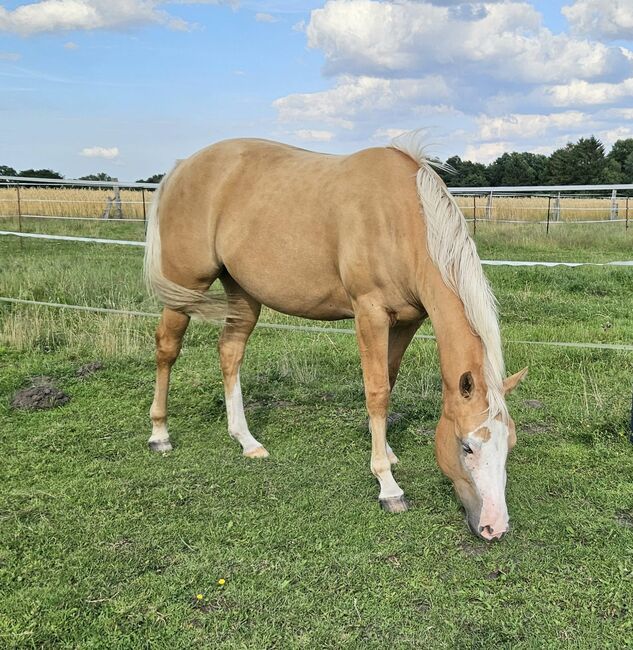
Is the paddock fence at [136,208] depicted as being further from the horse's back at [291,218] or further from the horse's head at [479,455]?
the horse's head at [479,455]

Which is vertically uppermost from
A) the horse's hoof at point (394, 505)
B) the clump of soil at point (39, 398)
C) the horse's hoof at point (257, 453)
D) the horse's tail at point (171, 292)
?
the horse's tail at point (171, 292)

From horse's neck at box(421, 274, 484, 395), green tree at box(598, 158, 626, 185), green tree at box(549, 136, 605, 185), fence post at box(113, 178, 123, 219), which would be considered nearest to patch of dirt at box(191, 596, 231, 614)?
horse's neck at box(421, 274, 484, 395)

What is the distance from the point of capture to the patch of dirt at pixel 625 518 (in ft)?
9.35

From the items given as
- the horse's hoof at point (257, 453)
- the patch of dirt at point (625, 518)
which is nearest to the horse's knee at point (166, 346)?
the horse's hoof at point (257, 453)

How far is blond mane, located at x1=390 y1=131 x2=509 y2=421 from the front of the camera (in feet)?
8.46

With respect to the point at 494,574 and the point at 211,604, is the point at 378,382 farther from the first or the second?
the point at 211,604

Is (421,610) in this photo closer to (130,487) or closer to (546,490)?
(546,490)

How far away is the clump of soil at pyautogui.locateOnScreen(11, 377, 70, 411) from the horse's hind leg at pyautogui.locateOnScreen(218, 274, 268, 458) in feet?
4.68

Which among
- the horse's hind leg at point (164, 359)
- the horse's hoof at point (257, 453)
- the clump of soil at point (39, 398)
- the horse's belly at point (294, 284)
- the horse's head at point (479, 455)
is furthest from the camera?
the clump of soil at point (39, 398)

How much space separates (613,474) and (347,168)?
7.67 feet

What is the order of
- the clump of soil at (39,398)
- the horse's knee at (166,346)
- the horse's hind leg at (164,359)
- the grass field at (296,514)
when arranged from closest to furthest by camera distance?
1. the grass field at (296,514)
2. the horse's hind leg at (164,359)
3. the horse's knee at (166,346)
4. the clump of soil at (39,398)

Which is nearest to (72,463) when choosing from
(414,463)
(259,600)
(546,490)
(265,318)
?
(259,600)

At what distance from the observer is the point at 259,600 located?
2.33 m

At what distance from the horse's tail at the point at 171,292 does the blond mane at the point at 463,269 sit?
1.64 m
